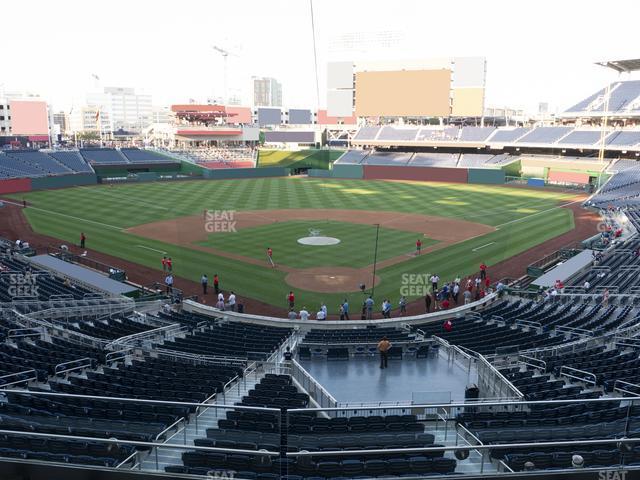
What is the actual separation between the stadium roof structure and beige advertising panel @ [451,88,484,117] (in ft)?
54.8

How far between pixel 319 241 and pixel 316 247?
159 centimetres

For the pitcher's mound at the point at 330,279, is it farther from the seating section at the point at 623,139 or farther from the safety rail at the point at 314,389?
the seating section at the point at 623,139

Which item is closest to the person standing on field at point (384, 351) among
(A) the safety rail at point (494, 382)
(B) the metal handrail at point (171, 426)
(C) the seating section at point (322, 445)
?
(A) the safety rail at point (494, 382)

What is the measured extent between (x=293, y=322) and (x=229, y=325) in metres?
2.59

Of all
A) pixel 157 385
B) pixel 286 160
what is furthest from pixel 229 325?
pixel 286 160

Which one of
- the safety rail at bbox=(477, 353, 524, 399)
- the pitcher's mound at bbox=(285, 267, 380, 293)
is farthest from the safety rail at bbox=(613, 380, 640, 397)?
the pitcher's mound at bbox=(285, 267, 380, 293)

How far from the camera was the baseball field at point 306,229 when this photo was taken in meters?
28.0

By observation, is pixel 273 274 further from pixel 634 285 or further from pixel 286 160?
pixel 286 160

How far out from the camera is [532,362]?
47.2ft

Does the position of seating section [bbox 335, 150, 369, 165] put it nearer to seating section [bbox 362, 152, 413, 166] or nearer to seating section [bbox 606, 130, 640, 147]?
seating section [bbox 362, 152, 413, 166]

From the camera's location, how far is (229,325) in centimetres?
2033

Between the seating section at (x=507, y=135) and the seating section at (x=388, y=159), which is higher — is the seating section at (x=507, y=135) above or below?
above

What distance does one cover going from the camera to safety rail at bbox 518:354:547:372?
13180 mm

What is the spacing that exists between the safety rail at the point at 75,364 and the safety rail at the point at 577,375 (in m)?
11.4
